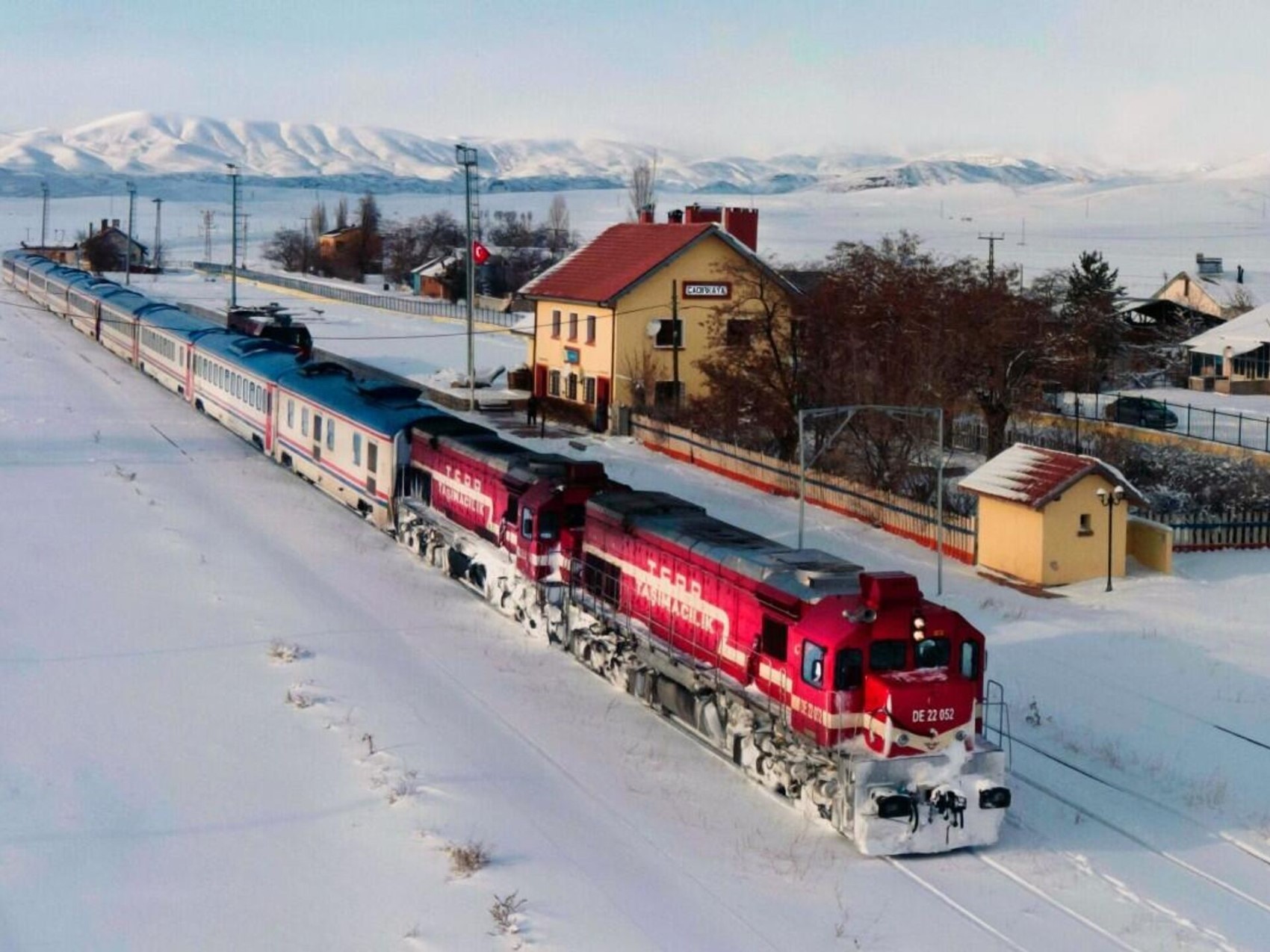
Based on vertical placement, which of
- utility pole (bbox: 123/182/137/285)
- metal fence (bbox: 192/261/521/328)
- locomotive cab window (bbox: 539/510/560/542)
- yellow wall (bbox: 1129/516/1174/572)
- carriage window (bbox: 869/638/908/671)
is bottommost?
yellow wall (bbox: 1129/516/1174/572)

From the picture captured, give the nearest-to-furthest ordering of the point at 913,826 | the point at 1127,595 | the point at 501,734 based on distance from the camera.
Answer: the point at 913,826, the point at 501,734, the point at 1127,595

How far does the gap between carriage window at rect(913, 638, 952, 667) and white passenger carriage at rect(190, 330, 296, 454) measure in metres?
29.1

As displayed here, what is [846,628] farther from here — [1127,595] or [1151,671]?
[1127,595]

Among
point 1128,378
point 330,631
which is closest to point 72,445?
point 330,631

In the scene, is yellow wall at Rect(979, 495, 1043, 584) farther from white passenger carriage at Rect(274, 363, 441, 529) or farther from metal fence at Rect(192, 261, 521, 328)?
A: metal fence at Rect(192, 261, 521, 328)

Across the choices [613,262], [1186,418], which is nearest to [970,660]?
[613,262]

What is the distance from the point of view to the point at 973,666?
1909cm

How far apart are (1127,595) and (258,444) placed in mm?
27049

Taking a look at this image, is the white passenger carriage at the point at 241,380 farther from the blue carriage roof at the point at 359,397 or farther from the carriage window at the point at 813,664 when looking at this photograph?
the carriage window at the point at 813,664

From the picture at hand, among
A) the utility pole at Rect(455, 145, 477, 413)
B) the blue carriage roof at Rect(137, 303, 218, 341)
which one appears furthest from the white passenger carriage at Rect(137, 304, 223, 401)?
the utility pole at Rect(455, 145, 477, 413)

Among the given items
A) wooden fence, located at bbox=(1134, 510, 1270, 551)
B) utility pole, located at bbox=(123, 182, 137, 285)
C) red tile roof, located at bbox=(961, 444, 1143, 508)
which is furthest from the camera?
utility pole, located at bbox=(123, 182, 137, 285)

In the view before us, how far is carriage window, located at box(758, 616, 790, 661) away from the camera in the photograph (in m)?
19.7


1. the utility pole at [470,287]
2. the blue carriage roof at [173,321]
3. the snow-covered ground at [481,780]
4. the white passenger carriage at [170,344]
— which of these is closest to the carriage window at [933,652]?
the snow-covered ground at [481,780]

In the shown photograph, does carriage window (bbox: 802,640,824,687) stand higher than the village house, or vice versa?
the village house
